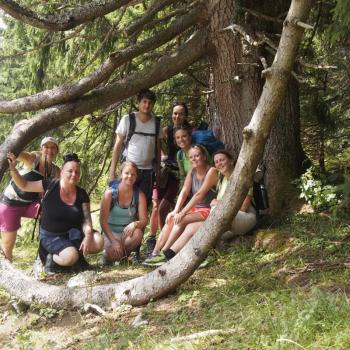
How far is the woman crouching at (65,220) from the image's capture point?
5.57m

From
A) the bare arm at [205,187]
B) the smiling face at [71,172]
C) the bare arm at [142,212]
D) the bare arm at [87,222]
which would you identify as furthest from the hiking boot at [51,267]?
the bare arm at [205,187]

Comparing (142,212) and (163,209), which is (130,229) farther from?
(163,209)

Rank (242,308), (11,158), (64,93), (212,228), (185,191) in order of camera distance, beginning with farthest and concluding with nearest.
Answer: (185,191), (64,93), (11,158), (212,228), (242,308)

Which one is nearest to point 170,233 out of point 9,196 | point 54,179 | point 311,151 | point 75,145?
point 54,179

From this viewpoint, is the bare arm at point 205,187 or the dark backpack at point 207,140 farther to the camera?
the dark backpack at point 207,140

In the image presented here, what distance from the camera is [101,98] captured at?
18.2 feet

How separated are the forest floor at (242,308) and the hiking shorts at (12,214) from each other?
3.31 feet

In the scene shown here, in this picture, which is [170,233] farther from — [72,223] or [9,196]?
[9,196]

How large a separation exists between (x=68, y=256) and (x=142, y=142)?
175 centimetres

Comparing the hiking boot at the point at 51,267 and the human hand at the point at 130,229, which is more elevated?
the human hand at the point at 130,229

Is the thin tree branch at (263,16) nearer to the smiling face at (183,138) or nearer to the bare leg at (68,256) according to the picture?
the smiling face at (183,138)

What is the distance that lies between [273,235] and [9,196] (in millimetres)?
3448

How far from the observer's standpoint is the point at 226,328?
3250 millimetres

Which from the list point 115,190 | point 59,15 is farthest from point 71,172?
point 59,15
